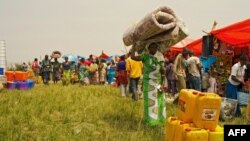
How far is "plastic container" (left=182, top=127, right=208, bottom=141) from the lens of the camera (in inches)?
253

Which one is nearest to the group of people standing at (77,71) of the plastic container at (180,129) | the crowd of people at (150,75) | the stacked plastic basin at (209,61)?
the crowd of people at (150,75)

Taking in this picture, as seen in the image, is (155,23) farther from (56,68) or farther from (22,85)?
(56,68)

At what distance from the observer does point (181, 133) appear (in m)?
6.75

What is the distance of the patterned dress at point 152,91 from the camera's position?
9.79m

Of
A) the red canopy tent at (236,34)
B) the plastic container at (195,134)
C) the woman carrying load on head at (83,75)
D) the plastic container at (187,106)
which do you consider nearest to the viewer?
the plastic container at (195,134)

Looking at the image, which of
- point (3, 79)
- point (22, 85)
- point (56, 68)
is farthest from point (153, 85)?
point (56, 68)

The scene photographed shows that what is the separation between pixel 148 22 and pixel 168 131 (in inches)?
96.4

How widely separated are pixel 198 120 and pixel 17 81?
50.5ft

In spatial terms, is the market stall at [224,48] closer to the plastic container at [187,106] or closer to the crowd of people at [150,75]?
the crowd of people at [150,75]

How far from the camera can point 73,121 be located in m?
10.4

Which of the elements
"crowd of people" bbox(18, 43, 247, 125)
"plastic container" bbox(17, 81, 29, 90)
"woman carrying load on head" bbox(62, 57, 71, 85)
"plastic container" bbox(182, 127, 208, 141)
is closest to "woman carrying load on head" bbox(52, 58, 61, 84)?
"crowd of people" bbox(18, 43, 247, 125)

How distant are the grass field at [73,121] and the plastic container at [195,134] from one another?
202 cm

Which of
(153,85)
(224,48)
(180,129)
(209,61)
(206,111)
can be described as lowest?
(180,129)

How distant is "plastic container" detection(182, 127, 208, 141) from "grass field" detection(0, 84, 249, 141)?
6.64 ft
